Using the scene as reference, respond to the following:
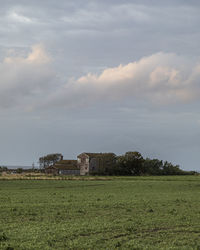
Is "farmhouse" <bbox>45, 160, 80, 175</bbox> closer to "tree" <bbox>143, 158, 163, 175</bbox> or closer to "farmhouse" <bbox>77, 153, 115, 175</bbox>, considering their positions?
"farmhouse" <bbox>77, 153, 115, 175</bbox>

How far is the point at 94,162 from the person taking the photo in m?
156

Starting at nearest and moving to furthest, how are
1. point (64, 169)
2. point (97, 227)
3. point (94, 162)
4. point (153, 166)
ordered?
point (97, 227) → point (94, 162) → point (153, 166) → point (64, 169)

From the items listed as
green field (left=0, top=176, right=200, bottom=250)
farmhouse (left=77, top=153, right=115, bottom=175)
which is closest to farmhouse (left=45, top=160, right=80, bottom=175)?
farmhouse (left=77, top=153, right=115, bottom=175)

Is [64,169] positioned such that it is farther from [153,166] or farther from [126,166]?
[153,166]

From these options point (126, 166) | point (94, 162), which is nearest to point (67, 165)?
point (94, 162)

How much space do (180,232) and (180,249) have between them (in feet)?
14.7

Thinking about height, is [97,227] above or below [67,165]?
below

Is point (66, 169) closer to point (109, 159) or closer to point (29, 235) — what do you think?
point (109, 159)

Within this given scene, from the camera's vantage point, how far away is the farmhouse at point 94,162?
151250 millimetres

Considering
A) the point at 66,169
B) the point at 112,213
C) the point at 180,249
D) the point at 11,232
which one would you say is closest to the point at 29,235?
the point at 11,232

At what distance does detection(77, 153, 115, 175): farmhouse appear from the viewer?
15125 cm

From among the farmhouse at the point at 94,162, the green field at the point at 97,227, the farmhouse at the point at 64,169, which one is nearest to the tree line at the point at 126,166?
the farmhouse at the point at 94,162

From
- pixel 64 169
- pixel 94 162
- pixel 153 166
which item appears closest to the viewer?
pixel 94 162

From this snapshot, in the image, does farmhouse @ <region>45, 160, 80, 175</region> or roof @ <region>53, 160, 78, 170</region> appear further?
roof @ <region>53, 160, 78, 170</region>
